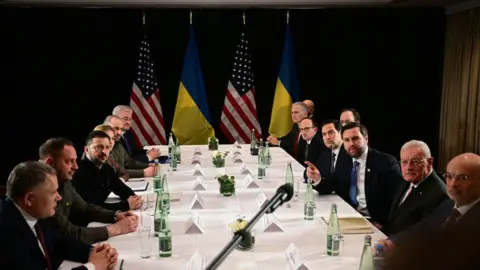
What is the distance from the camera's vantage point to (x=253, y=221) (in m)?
1.21

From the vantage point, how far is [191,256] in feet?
7.08

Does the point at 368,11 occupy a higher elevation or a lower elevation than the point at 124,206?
higher

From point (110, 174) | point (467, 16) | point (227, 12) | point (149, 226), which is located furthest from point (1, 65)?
point (467, 16)

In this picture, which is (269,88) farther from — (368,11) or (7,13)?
(7,13)

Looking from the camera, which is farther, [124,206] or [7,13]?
[7,13]

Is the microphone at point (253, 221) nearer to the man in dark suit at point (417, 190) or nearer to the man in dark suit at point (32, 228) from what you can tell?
the man in dark suit at point (32, 228)

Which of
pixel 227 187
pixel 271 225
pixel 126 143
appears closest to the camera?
pixel 271 225

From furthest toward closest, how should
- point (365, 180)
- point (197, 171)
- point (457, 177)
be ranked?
point (197, 171)
point (365, 180)
point (457, 177)

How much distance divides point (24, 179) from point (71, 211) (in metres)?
0.91

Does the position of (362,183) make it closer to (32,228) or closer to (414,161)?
(414,161)

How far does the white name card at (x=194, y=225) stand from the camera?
8.21ft

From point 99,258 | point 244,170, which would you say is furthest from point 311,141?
point 99,258

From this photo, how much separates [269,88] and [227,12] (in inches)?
50.4

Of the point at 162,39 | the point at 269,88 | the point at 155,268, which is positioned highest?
the point at 162,39
